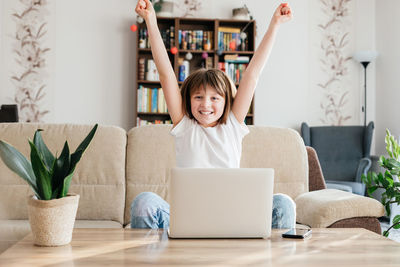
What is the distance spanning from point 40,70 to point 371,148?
3546 millimetres

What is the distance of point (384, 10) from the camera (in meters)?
4.86

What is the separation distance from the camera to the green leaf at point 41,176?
1.05 metres

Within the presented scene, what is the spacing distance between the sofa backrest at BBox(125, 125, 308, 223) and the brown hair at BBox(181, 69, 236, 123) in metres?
0.67

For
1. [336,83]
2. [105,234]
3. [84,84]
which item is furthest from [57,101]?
[105,234]

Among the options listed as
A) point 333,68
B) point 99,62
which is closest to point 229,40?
point 333,68

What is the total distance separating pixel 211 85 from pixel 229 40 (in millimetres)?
3303

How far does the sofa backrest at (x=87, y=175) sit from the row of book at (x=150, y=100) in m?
2.30

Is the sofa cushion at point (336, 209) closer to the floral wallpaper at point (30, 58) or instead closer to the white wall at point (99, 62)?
the white wall at point (99, 62)

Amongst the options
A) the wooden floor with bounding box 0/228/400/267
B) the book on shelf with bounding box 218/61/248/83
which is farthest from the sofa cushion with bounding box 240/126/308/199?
the book on shelf with bounding box 218/61/248/83

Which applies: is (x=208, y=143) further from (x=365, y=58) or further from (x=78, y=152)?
(x=365, y=58)

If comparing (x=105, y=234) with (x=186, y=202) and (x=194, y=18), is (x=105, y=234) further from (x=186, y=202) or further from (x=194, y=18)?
(x=194, y=18)

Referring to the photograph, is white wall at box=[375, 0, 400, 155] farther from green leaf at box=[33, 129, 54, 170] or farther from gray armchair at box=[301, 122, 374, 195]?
green leaf at box=[33, 129, 54, 170]

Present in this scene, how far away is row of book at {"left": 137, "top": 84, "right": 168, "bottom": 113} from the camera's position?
4570mm

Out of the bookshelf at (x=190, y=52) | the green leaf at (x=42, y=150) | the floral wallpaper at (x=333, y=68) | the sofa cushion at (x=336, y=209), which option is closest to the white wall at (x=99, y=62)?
the bookshelf at (x=190, y=52)
